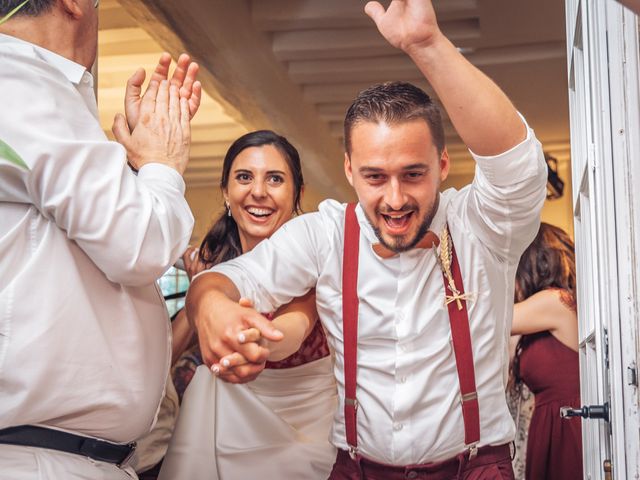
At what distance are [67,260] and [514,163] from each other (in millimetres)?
887

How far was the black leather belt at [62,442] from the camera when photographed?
1.50 metres

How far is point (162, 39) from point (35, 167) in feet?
9.60

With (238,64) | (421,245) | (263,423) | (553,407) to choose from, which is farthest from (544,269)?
(238,64)

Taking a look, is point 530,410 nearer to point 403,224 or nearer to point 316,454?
point 316,454

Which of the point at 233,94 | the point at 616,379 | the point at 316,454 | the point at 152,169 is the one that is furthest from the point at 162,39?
the point at 616,379

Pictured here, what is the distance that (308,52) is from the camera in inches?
215

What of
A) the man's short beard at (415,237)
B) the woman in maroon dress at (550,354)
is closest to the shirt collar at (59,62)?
the man's short beard at (415,237)

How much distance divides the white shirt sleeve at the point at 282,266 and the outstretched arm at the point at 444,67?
63 cm

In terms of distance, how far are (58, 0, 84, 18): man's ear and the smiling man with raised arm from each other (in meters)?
0.63

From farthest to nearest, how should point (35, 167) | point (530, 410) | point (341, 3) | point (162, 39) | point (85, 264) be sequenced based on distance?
point (341, 3), point (162, 39), point (530, 410), point (85, 264), point (35, 167)

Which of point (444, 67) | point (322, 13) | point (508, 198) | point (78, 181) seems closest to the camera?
point (78, 181)

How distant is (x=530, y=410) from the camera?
3658 millimetres

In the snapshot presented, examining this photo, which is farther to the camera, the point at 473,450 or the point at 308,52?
the point at 308,52

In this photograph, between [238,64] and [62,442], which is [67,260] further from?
[238,64]
